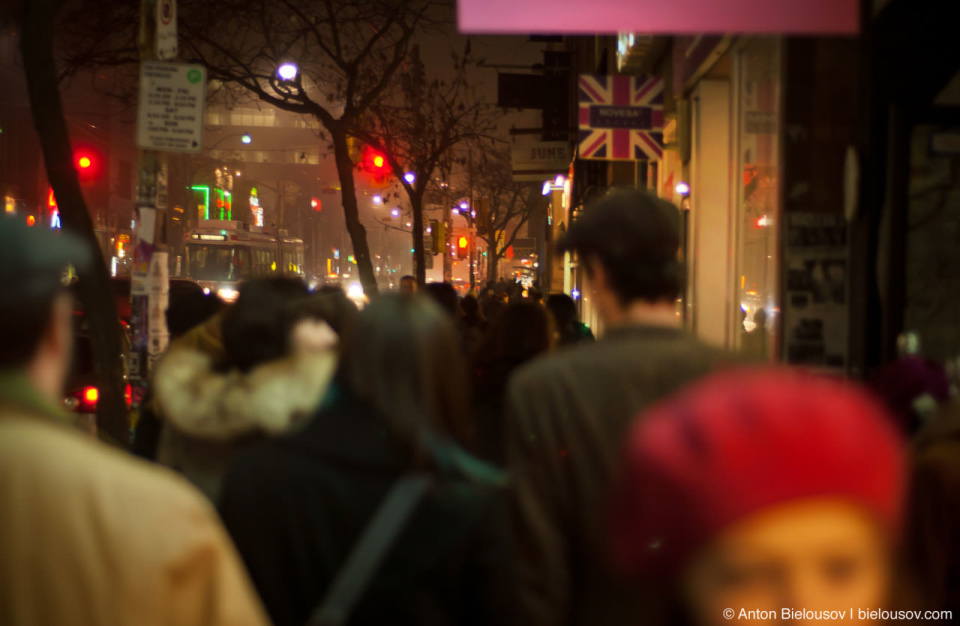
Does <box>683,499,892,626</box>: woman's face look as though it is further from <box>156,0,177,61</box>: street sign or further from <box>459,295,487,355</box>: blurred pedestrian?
<box>459,295,487,355</box>: blurred pedestrian

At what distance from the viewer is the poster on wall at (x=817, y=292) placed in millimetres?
5883

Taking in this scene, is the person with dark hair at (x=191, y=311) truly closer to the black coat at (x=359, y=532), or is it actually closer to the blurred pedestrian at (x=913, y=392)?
the black coat at (x=359, y=532)

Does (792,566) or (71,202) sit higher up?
(71,202)

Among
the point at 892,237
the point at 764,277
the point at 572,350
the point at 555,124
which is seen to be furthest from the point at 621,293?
the point at 555,124

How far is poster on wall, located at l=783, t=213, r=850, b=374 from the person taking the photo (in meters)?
5.88

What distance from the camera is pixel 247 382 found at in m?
3.56

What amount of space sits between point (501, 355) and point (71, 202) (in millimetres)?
4996

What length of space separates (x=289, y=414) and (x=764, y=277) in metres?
5.58

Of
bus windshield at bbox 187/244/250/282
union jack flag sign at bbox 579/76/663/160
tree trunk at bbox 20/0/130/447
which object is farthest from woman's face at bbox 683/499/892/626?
bus windshield at bbox 187/244/250/282

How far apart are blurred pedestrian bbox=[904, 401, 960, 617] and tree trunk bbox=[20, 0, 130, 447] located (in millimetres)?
7708

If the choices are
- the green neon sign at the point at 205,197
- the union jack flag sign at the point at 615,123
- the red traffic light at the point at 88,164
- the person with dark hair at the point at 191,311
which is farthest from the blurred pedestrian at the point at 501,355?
the green neon sign at the point at 205,197

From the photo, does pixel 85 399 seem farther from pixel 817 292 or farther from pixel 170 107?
pixel 817 292

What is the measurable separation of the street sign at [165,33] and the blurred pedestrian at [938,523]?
26.1 ft

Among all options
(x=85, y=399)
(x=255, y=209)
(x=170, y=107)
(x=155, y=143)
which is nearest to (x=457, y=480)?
(x=155, y=143)
